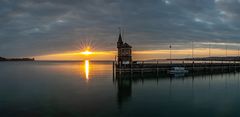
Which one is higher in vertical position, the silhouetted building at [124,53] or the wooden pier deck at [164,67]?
the silhouetted building at [124,53]

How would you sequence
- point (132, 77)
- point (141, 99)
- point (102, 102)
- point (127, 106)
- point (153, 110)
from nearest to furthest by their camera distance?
point (153, 110) → point (127, 106) → point (102, 102) → point (141, 99) → point (132, 77)

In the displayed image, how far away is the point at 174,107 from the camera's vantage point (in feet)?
88.8

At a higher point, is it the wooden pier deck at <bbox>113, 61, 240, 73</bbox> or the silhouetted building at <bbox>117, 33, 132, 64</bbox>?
the silhouetted building at <bbox>117, 33, 132, 64</bbox>

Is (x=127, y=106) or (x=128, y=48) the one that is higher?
(x=128, y=48)

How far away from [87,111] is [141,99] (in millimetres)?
9326

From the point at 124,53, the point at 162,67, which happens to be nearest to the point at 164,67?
the point at 162,67

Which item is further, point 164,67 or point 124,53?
point 164,67

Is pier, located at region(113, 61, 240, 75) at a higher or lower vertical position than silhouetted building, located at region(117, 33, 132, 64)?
lower

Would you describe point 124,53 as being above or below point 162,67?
above

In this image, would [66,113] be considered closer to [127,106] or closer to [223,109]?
[127,106]

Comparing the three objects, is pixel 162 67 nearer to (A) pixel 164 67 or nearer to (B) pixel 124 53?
(A) pixel 164 67

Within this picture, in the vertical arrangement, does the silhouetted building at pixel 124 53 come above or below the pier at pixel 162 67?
above

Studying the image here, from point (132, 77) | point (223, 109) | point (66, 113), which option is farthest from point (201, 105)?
point (132, 77)

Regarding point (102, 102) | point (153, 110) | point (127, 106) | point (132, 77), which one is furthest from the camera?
point (132, 77)
